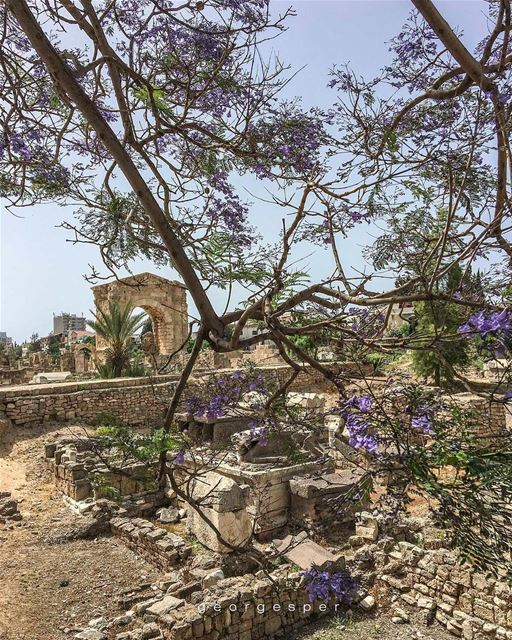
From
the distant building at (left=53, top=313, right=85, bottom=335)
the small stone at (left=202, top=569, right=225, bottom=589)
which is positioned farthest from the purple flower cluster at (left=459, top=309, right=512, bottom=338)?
the distant building at (left=53, top=313, right=85, bottom=335)

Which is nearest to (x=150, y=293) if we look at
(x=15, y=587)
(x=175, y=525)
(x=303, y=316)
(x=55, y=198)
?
(x=175, y=525)

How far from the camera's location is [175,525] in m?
7.81

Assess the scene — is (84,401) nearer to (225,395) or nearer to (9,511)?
(9,511)

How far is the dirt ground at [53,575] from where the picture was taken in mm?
4949

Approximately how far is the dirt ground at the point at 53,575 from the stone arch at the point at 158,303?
12592mm

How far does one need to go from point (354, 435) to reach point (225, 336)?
68cm

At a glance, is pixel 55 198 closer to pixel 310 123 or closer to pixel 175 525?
pixel 310 123

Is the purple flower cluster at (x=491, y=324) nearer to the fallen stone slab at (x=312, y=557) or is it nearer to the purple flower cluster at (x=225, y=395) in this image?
the purple flower cluster at (x=225, y=395)

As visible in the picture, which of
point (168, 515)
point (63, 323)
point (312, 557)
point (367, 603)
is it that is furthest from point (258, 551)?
point (63, 323)

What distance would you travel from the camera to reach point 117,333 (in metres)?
16.4

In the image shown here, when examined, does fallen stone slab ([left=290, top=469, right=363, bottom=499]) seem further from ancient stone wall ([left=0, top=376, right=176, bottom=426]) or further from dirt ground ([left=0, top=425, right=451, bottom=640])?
ancient stone wall ([left=0, top=376, right=176, bottom=426])

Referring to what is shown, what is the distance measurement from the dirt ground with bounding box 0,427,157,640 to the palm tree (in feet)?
26.5

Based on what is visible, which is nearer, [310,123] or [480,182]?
[480,182]

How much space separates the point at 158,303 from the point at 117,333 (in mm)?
4849
